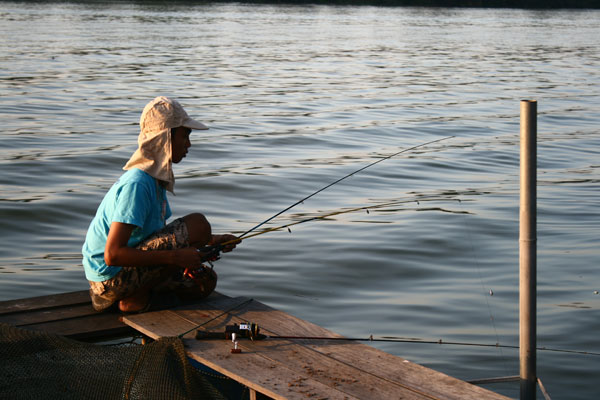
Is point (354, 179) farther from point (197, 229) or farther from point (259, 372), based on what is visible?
point (259, 372)

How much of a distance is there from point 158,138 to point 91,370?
46.1 inches

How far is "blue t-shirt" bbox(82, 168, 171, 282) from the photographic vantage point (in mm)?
4195

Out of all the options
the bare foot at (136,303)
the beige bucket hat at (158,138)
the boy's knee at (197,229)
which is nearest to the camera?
the beige bucket hat at (158,138)

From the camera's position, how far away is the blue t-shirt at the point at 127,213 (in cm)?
420

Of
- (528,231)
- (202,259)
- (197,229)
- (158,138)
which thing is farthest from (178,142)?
(528,231)

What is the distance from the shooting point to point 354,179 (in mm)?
10227

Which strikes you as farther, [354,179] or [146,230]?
[354,179]

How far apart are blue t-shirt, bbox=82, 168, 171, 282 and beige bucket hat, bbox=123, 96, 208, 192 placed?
52mm

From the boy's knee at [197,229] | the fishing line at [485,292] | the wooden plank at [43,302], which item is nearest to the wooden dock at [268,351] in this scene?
the wooden plank at [43,302]

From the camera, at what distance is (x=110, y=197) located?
4.32m

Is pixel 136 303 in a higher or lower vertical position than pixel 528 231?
lower

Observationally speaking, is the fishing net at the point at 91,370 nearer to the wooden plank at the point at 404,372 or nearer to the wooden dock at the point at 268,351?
the wooden dock at the point at 268,351

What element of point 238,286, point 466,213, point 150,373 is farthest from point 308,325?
point 466,213

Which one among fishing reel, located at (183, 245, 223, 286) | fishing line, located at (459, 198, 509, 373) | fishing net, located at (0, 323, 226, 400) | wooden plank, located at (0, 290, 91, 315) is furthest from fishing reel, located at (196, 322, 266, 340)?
fishing line, located at (459, 198, 509, 373)
